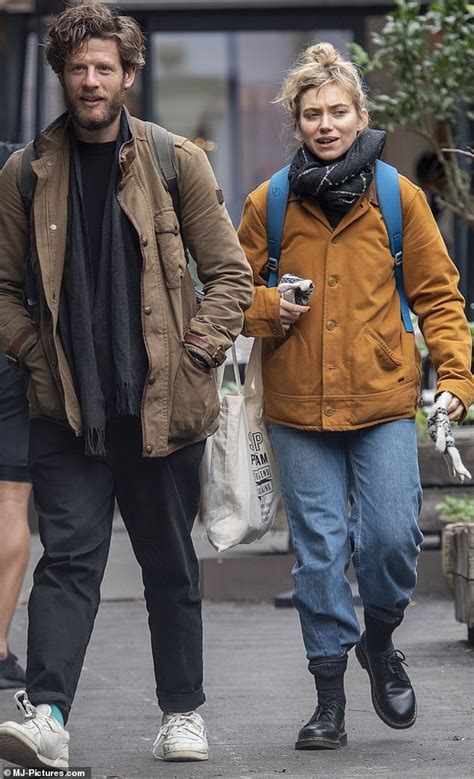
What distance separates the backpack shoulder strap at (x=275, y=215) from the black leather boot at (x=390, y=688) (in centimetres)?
114

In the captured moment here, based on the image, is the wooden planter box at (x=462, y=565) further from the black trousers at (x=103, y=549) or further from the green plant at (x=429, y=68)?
the green plant at (x=429, y=68)

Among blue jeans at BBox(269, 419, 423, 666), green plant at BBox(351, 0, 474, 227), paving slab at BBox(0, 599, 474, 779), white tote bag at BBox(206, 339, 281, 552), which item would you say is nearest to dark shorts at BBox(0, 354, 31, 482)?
paving slab at BBox(0, 599, 474, 779)

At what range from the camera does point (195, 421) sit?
4492mm

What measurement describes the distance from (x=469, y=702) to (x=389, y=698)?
0.62 meters

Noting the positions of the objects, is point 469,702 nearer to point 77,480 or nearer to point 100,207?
point 77,480

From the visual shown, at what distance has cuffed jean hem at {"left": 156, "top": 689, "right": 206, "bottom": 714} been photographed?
4.64 metres

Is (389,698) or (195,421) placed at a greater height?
(195,421)

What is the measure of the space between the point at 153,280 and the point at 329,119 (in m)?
0.76

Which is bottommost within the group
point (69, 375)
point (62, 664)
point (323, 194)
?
point (62, 664)

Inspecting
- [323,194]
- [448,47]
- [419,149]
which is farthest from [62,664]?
[419,149]

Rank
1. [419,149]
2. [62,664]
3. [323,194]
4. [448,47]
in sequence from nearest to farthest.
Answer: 1. [62,664]
2. [323,194]
3. [448,47]
4. [419,149]

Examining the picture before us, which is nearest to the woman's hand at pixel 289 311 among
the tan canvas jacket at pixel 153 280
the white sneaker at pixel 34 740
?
the tan canvas jacket at pixel 153 280

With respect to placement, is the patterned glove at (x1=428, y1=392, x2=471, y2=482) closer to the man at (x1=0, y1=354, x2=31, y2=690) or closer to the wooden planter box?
the wooden planter box

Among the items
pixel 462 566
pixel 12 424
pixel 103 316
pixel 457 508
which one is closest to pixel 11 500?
pixel 12 424
